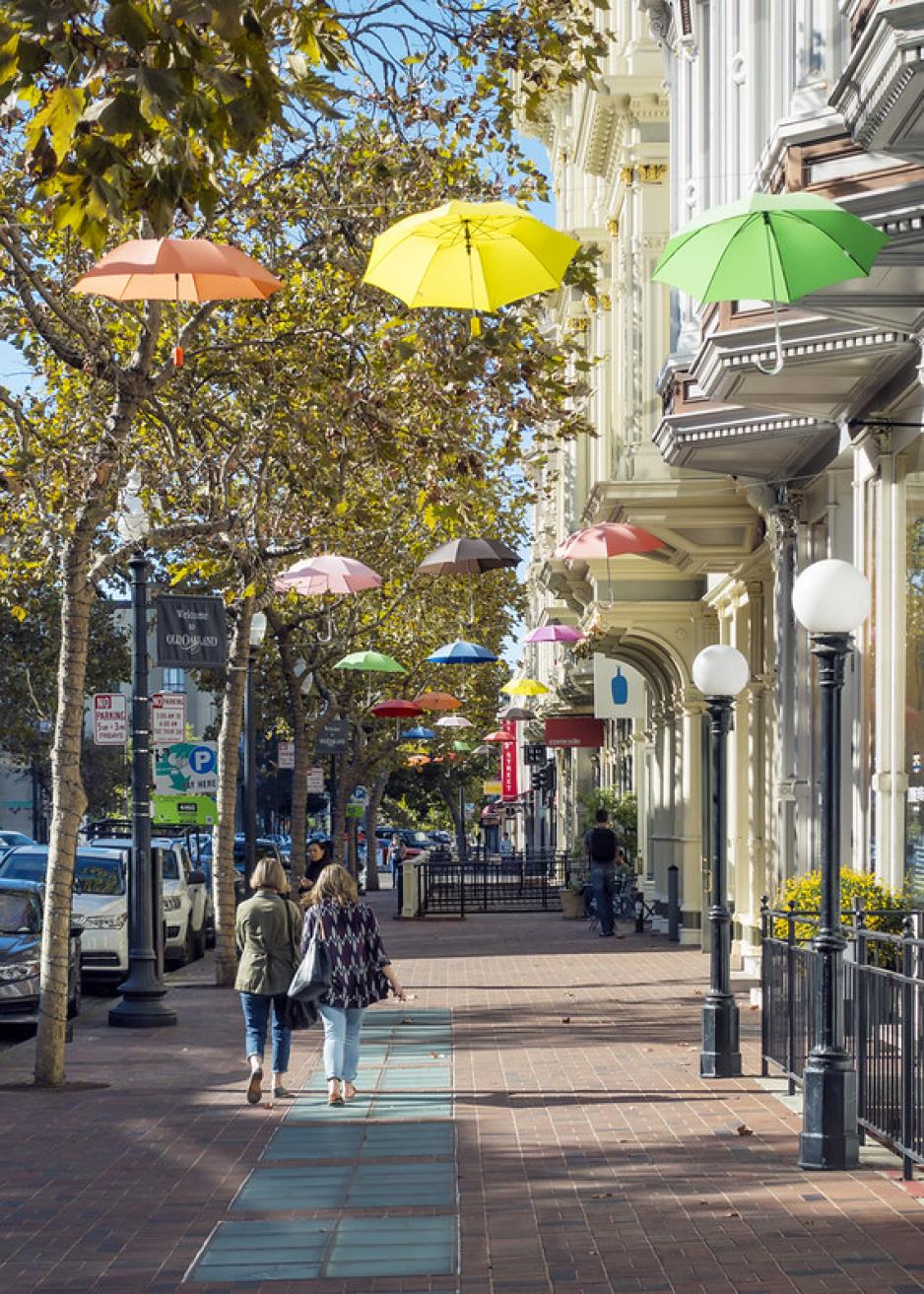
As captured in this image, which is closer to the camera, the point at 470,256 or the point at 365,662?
the point at 470,256

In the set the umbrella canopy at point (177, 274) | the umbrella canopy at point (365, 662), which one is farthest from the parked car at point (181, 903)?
the umbrella canopy at point (177, 274)

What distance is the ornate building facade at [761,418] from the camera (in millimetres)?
11562

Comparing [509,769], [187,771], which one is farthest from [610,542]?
[509,769]

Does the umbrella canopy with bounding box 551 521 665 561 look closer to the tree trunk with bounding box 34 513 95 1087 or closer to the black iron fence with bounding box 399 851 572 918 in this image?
the tree trunk with bounding box 34 513 95 1087

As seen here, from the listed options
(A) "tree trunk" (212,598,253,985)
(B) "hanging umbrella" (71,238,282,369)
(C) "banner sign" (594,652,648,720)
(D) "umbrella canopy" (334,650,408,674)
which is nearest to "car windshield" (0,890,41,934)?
(A) "tree trunk" (212,598,253,985)

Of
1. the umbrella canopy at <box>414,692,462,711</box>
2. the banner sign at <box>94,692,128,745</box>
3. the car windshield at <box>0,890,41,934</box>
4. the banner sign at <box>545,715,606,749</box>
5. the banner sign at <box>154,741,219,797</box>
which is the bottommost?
the car windshield at <box>0,890,41,934</box>

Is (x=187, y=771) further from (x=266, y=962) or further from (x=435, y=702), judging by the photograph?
(x=435, y=702)

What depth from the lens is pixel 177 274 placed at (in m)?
12.3

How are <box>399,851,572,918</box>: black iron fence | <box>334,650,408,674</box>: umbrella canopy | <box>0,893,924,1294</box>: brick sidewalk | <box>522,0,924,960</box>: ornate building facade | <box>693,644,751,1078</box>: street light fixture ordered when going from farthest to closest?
<box>399,851,572,918</box>: black iron fence
<box>334,650,408,674</box>: umbrella canopy
<box>693,644,751,1078</box>: street light fixture
<box>522,0,924,960</box>: ornate building facade
<box>0,893,924,1294</box>: brick sidewalk

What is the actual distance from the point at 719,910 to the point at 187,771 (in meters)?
12.8

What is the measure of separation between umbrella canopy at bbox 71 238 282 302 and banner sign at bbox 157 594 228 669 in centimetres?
781

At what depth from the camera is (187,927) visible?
28.8 m

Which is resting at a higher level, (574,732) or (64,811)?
(574,732)

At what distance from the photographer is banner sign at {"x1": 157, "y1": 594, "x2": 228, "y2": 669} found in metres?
20.3
